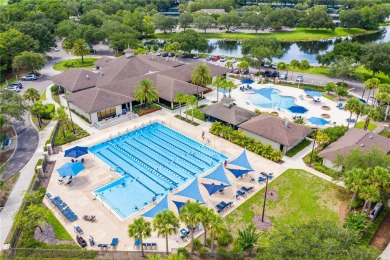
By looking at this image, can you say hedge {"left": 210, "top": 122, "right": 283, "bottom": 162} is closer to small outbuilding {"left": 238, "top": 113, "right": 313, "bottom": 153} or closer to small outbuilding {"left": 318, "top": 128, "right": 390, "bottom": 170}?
small outbuilding {"left": 238, "top": 113, "right": 313, "bottom": 153}

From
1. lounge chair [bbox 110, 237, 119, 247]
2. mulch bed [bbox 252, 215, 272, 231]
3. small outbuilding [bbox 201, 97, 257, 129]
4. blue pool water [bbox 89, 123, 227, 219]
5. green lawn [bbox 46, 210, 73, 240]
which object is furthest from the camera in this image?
small outbuilding [bbox 201, 97, 257, 129]

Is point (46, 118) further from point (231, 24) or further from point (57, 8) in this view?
point (231, 24)

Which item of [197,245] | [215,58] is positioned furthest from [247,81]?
[197,245]

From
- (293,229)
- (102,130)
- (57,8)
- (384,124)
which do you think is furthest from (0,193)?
(57,8)

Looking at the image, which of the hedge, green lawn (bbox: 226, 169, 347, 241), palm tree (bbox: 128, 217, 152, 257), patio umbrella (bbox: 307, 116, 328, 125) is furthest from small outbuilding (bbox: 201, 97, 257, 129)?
palm tree (bbox: 128, 217, 152, 257)

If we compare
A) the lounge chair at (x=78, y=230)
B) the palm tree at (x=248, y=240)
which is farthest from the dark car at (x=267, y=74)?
the lounge chair at (x=78, y=230)

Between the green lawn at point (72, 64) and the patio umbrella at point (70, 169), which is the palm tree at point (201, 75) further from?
the green lawn at point (72, 64)
